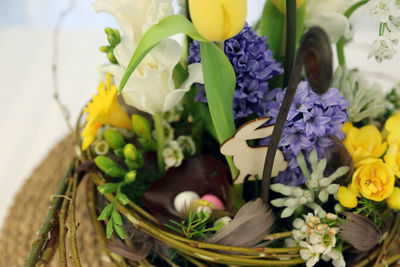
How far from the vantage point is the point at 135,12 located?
384mm

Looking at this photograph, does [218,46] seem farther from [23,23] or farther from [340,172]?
[23,23]

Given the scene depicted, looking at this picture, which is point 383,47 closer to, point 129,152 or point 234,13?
point 234,13

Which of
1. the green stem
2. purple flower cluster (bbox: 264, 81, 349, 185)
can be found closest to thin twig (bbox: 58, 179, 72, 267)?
the green stem

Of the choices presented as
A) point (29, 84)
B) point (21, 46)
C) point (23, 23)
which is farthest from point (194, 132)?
point (23, 23)

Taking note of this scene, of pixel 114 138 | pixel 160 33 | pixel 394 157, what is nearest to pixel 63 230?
pixel 114 138

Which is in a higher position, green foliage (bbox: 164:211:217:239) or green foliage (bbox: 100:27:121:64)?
green foliage (bbox: 100:27:121:64)

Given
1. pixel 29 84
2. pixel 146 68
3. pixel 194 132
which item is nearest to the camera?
pixel 146 68

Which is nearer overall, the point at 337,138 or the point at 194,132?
the point at 337,138

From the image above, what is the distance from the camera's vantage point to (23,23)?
1506mm

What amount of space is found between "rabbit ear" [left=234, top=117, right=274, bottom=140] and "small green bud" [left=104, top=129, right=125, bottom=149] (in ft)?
0.52

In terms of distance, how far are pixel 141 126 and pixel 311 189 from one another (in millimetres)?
189

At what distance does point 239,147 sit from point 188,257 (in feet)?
0.43

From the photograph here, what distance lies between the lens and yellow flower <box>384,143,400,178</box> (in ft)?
1.31

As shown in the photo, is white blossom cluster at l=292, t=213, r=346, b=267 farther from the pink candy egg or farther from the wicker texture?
the wicker texture
